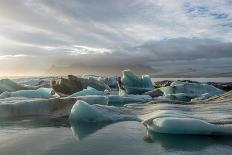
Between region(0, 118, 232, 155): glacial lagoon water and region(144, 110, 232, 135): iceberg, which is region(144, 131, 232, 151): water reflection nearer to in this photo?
region(0, 118, 232, 155): glacial lagoon water

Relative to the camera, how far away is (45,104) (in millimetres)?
11023

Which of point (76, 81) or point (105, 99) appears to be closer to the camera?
point (105, 99)

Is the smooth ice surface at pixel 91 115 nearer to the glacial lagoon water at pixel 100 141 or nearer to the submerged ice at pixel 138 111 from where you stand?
the submerged ice at pixel 138 111

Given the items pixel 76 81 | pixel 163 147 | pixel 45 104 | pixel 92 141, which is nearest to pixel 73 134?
pixel 92 141

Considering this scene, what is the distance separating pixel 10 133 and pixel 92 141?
2.12 metres

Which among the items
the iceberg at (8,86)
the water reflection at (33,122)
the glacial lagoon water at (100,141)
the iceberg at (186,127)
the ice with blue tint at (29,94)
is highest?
the iceberg at (8,86)

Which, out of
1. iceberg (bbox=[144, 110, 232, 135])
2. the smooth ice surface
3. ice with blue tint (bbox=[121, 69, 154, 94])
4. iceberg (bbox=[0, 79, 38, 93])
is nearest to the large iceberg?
iceberg (bbox=[0, 79, 38, 93])

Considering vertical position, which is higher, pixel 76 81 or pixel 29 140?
pixel 76 81

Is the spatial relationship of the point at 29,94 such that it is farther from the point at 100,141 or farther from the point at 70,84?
the point at 100,141

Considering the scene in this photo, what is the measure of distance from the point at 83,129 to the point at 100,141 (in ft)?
4.99

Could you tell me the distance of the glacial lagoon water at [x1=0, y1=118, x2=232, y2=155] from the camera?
5.96 meters

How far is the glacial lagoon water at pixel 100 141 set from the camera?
5961mm

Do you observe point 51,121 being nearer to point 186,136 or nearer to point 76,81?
point 186,136

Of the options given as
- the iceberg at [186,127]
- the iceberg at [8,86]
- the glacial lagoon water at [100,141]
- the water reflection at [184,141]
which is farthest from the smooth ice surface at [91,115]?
the iceberg at [8,86]
